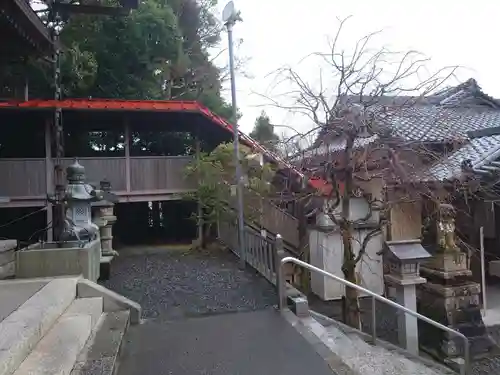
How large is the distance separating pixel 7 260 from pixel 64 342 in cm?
248

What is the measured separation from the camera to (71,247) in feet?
19.9

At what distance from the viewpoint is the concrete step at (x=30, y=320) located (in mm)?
3118

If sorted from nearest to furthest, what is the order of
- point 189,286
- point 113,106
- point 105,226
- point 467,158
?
point 189,286, point 467,158, point 105,226, point 113,106

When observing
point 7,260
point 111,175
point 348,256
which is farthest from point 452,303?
point 111,175

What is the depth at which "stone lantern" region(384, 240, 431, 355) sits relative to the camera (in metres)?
6.31

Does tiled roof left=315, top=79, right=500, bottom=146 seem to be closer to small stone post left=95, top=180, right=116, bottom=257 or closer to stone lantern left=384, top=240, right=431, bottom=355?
stone lantern left=384, top=240, right=431, bottom=355

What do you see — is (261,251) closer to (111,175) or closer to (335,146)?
(335,146)

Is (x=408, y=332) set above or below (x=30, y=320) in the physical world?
below

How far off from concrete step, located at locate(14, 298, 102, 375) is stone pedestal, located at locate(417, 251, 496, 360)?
572cm

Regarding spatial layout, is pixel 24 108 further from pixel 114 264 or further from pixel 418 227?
pixel 418 227

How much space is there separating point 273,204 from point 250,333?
550 centimetres

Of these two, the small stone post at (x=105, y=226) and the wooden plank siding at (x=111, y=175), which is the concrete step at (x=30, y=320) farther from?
the wooden plank siding at (x=111, y=175)

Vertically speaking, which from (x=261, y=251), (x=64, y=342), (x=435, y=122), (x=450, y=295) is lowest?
(x=450, y=295)

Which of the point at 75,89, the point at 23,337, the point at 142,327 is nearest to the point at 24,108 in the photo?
the point at 75,89
